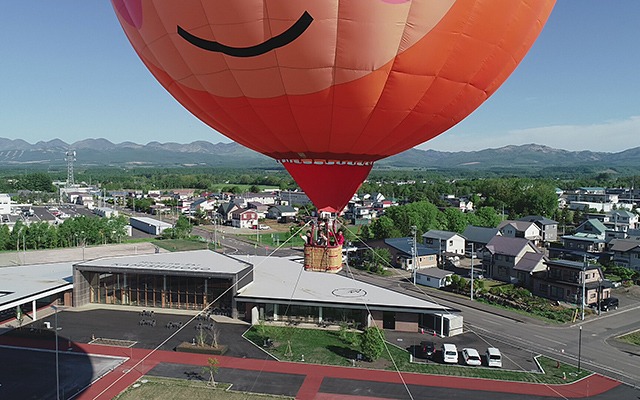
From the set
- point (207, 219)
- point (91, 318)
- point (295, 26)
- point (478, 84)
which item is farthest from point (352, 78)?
point (207, 219)

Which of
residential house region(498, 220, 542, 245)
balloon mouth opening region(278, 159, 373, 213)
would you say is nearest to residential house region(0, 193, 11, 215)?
residential house region(498, 220, 542, 245)

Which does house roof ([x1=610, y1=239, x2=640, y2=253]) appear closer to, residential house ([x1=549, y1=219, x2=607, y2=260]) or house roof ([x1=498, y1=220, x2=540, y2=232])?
residential house ([x1=549, y1=219, x2=607, y2=260])

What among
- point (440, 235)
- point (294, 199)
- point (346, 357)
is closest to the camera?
point (346, 357)

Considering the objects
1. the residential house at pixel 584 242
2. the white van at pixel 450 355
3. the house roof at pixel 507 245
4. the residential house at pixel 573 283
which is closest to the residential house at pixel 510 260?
the house roof at pixel 507 245

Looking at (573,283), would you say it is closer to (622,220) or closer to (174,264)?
(174,264)

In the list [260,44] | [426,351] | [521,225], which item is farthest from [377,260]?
[260,44]

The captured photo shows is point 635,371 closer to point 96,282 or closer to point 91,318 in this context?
point 91,318

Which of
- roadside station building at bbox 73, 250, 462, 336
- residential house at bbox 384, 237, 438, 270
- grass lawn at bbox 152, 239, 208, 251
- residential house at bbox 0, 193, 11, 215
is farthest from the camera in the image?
residential house at bbox 0, 193, 11, 215
